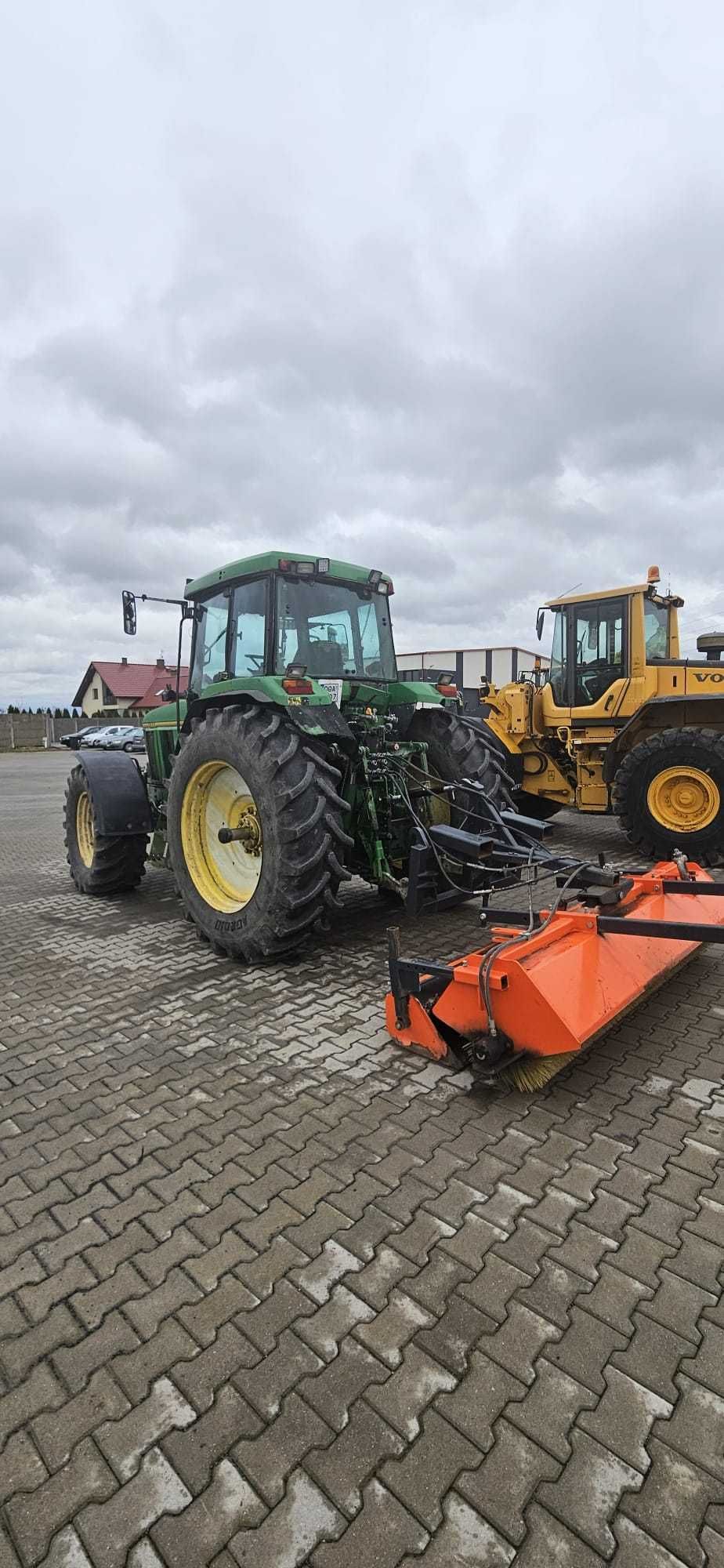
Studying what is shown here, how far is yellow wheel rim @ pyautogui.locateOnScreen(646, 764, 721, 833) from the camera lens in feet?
21.8

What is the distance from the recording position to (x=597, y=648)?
7832 millimetres

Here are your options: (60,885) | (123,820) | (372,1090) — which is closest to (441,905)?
(372,1090)

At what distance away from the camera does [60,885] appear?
6.78m

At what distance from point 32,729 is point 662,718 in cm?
3907

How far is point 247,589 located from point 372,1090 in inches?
132

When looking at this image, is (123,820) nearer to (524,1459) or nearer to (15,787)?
(524,1459)

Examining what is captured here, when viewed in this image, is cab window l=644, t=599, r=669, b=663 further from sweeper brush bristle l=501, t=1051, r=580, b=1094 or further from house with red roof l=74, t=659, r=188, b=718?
house with red roof l=74, t=659, r=188, b=718

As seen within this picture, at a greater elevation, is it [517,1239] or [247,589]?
[247,589]

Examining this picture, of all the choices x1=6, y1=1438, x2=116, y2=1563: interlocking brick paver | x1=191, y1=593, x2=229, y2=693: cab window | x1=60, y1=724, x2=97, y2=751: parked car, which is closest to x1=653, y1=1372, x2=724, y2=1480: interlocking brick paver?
x1=6, y1=1438, x2=116, y2=1563: interlocking brick paver

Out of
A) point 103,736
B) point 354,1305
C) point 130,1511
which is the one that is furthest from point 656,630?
point 103,736

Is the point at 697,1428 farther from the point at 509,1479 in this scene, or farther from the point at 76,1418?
the point at 76,1418

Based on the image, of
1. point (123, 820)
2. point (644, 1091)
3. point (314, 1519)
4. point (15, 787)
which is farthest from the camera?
point (15, 787)

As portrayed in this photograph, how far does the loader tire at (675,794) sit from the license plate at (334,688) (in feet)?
11.8

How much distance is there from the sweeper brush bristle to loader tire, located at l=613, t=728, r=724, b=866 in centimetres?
453
